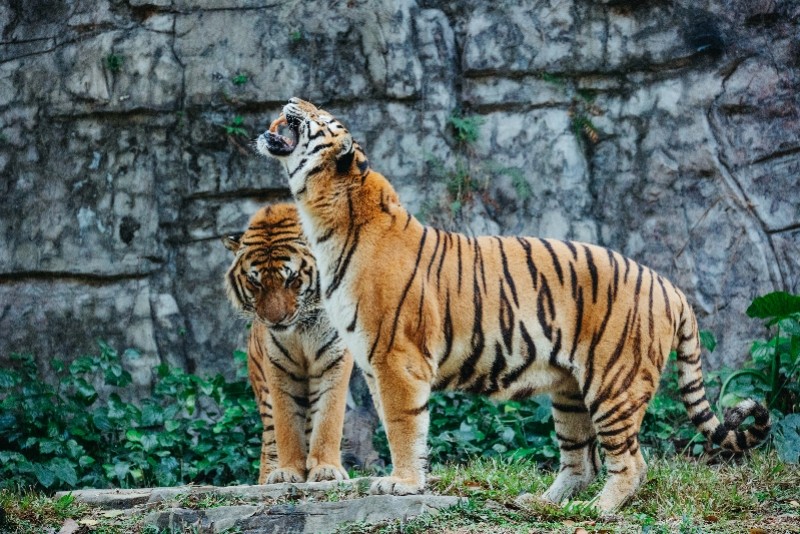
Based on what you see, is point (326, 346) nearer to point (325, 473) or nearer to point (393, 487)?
point (325, 473)

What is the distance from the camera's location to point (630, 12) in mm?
→ 8438

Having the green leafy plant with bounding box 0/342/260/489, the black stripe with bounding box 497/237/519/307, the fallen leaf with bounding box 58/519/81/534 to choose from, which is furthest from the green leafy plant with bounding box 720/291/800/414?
the fallen leaf with bounding box 58/519/81/534

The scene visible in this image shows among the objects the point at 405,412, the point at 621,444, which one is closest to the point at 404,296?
the point at 405,412

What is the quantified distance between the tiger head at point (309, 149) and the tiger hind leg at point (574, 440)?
1699mm

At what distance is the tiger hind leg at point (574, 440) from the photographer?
5.69 m

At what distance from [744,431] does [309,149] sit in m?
2.68

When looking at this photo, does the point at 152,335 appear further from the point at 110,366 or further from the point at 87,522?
the point at 87,522

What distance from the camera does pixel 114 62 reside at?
27.4 feet

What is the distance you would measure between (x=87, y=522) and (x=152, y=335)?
3.43 m

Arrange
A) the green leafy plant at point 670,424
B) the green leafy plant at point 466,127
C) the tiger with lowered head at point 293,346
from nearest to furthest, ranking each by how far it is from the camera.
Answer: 1. the tiger with lowered head at point 293,346
2. the green leafy plant at point 670,424
3. the green leafy plant at point 466,127

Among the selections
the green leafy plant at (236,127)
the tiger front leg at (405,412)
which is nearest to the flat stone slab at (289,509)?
the tiger front leg at (405,412)

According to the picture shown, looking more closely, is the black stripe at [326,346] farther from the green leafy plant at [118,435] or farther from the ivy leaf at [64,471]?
the ivy leaf at [64,471]

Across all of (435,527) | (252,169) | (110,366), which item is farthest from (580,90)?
(435,527)

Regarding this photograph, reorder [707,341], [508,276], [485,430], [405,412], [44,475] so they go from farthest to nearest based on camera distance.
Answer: [485,430]
[707,341]
[44,475]
[508,276]
[405,412]
